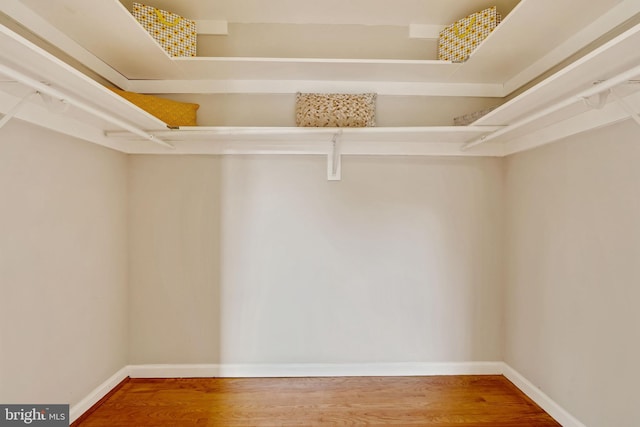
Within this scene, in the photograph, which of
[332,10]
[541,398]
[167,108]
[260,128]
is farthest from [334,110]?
[541,398]

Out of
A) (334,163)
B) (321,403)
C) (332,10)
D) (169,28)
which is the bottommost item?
(321,403)

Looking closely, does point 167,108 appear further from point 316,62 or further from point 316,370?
point 316,370

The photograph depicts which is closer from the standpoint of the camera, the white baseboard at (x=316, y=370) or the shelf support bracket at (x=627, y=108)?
the shelf support bracket at (x=627, y=108)

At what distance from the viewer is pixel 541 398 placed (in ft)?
5.86

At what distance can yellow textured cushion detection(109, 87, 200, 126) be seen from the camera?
6.00 feet

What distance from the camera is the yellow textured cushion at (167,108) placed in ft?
6.00

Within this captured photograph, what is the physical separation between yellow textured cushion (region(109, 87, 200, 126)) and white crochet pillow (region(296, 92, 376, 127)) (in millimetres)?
643

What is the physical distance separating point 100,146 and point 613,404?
269 cm

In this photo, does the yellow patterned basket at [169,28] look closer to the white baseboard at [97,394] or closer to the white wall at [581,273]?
the white baseboard at [97,394]

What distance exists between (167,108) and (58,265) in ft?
3.19

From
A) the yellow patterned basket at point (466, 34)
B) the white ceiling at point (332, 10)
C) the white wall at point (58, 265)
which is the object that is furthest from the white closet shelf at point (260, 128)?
the white ceiling at point (332, 10)

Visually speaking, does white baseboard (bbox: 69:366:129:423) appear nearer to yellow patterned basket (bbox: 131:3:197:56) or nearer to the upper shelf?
the upper shelf

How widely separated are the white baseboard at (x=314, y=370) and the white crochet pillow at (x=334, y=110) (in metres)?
1.50

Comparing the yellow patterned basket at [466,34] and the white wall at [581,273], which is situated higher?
the yellow patterned basket at [466,34]
